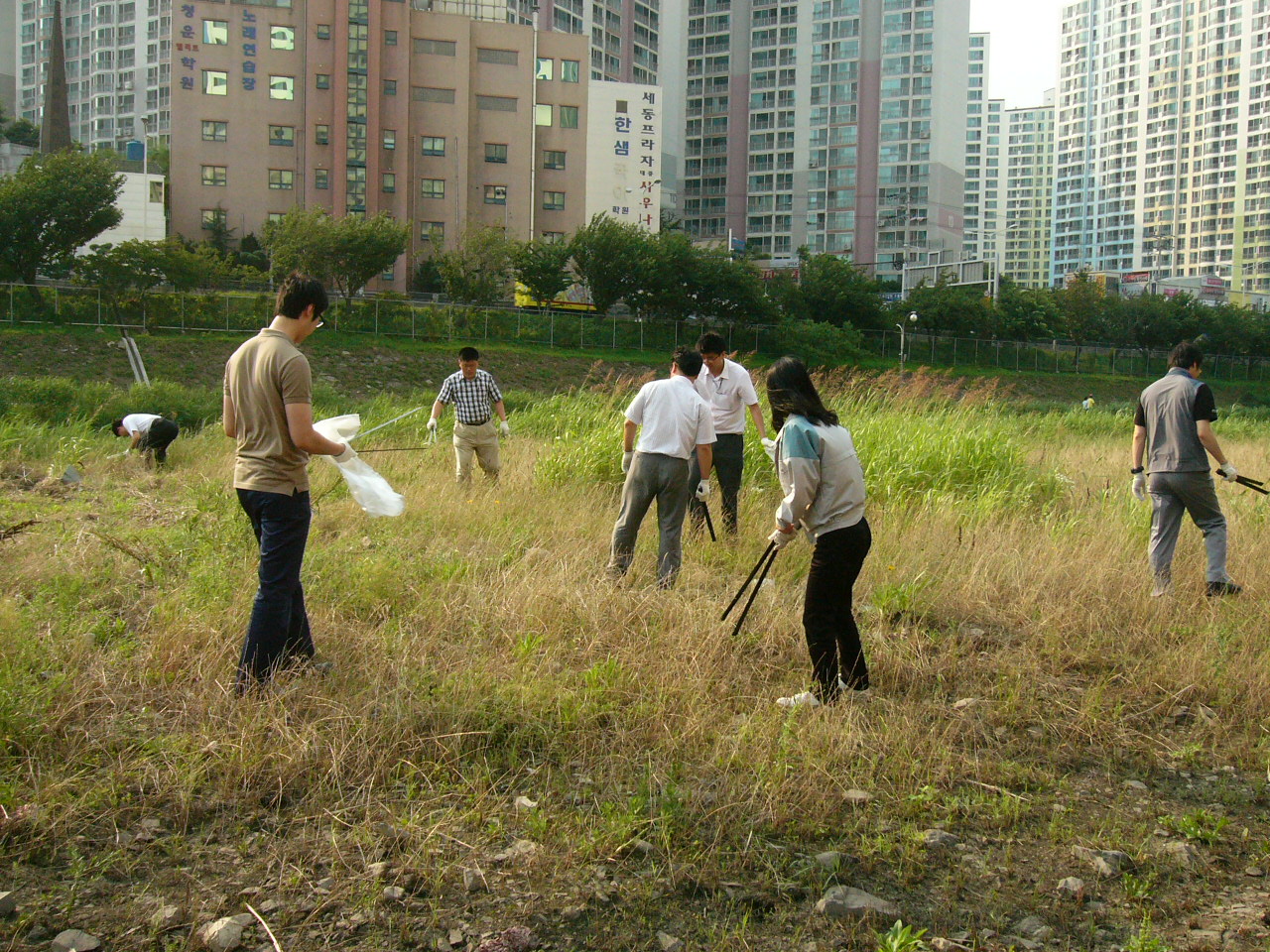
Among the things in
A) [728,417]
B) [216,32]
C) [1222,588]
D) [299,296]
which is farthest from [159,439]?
[216,32]

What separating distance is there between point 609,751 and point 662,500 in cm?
267

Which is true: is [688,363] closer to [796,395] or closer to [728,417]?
[728,417]

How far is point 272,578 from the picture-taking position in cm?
473

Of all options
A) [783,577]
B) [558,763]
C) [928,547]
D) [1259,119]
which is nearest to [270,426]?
[558,763]

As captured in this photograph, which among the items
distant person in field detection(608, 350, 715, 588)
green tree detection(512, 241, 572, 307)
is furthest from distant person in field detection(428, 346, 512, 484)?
green tree detection(512, 241, 572, 307)

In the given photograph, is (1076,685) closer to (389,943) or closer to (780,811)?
(780,811)

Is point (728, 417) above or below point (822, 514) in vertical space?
above

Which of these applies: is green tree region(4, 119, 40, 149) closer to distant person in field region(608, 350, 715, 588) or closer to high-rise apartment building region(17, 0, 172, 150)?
high-rise apartment building region(17, 0, 172, 150)

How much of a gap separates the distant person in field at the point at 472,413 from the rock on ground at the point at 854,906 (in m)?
7.31

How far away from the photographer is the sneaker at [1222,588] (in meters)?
7.07

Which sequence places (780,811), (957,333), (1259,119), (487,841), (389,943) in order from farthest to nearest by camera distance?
(1259,119)
(957,333)
(780,811)
(487,841)
(389,943)

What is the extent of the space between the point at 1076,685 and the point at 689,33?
107353 mm

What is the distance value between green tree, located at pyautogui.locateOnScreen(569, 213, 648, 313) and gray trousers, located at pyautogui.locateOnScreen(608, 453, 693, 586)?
42.6m

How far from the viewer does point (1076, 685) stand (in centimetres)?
575
